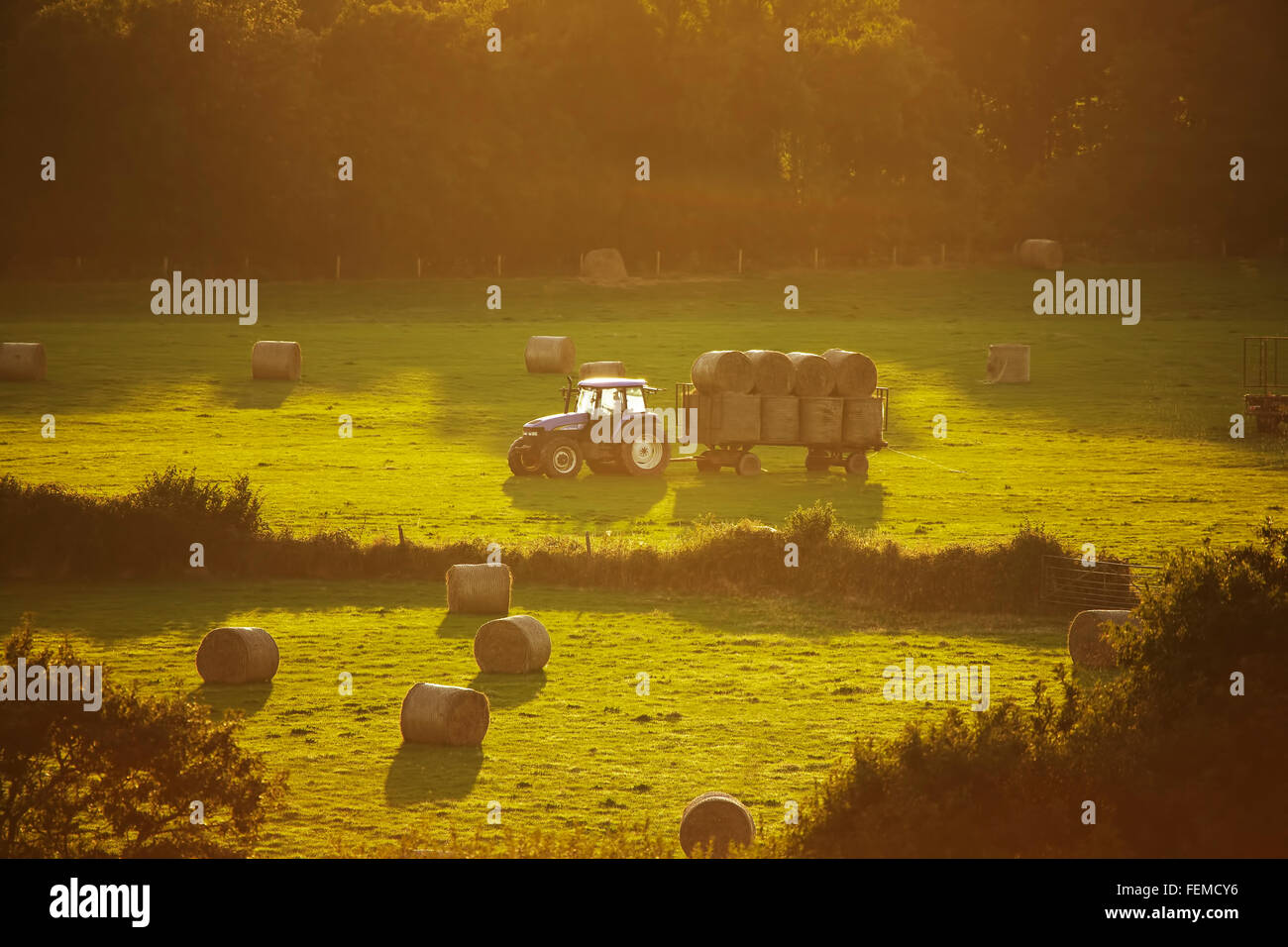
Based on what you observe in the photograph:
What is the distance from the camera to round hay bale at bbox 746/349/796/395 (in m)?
37.6

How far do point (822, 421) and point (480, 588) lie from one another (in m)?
14.7

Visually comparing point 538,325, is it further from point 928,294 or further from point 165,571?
point 165,571

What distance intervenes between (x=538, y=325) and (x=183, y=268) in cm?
1960

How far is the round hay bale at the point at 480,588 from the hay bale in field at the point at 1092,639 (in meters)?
8.68

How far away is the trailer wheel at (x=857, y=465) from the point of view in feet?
128

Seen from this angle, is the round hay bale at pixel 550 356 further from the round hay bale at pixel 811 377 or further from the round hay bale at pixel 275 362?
the round hay bale at pixel 811 377

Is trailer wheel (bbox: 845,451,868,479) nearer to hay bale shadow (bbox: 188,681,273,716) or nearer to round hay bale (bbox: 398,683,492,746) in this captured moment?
hay bale shadow (bbox: 188,681,273,716)

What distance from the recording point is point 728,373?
37438 mm

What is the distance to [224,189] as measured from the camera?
7406cm

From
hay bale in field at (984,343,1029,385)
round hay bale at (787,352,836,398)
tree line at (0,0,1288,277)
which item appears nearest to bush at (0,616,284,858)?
round hay bale at (787,352,836,398)

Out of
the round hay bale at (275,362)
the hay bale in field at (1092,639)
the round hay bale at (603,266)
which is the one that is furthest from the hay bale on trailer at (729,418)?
the round hay bale at (603,266)

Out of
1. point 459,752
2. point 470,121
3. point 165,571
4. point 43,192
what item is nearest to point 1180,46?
point 470,121

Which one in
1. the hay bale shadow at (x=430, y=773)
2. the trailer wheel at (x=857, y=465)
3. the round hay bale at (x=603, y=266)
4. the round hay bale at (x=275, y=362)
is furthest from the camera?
the round hay bale at (x=603, y=266)
